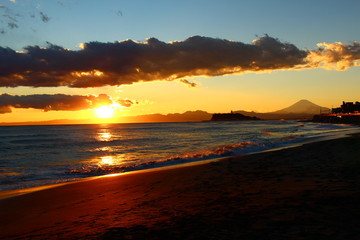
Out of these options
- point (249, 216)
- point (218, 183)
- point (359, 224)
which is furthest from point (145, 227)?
point (218, 183)

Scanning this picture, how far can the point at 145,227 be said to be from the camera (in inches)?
253

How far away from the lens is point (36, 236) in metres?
6.52

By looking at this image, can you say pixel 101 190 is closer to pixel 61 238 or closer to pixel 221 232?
pixel 61 238

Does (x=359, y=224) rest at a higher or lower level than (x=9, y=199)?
higher

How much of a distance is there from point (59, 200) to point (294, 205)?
346 inches

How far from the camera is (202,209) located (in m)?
7.60

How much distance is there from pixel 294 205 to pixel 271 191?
6.05 ft

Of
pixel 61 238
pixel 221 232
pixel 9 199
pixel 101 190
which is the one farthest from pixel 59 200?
pixel 221 232

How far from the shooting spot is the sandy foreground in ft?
19.1

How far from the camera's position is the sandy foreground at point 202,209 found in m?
5.83

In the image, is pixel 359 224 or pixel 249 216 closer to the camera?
pixel 359 224

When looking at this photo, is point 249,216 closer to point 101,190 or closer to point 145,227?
point 145,227

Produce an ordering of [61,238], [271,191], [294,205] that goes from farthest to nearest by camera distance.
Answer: [271,191], [294,205], [61,238]

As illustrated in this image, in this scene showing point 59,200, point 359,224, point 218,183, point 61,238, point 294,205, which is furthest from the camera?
point 218,183
